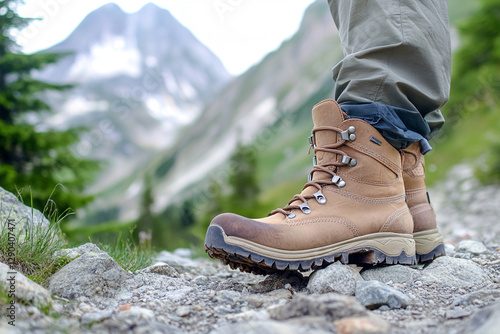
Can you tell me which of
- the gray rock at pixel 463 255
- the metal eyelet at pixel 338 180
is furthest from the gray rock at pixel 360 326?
the gray rock at pixel 463 255

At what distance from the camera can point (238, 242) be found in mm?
2303

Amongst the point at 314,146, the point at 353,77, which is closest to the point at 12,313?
the point at 314,146

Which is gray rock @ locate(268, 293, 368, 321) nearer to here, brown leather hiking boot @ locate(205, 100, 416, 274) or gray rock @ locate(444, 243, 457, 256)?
brown leather hiking boot @ locate(205, 100, 416, 274)

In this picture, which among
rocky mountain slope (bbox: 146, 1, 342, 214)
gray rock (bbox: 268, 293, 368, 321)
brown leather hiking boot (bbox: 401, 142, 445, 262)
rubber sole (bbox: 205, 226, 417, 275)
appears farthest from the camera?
rocky mountain slope (bbox: 146, 1, 342, 214)

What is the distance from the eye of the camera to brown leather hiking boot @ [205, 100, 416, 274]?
2.38 meters


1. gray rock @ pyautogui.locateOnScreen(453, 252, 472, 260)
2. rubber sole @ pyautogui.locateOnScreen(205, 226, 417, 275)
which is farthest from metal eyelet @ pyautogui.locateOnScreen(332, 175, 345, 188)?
gray rock @ pyautogui.locateOnScreen(453, 252, 472, 260)

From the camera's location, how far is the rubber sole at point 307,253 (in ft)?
7.56

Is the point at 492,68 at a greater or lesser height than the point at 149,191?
greater

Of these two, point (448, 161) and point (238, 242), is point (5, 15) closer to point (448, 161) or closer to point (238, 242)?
point (238, 242)

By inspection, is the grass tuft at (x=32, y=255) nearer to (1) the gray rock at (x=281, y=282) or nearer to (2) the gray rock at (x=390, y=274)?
(1) the gray rock at (x=281, y=282)

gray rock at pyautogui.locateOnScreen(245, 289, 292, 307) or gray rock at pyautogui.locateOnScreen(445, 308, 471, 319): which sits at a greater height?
gray rock at pyautogui.locateOnScreen(445, 308, 471, 319)

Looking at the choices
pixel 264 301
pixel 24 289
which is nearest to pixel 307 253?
pixel 264 301

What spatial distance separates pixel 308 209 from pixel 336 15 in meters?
1.53

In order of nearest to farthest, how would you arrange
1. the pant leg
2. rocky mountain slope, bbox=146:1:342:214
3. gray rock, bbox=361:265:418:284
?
gray rock, bbox=361:265:418:284
the pant leg
rocky mountain slope, bbox=146:1:342:214
